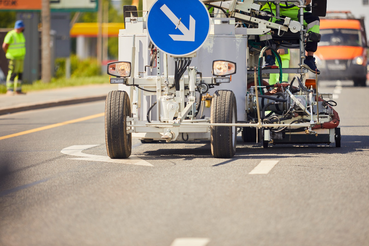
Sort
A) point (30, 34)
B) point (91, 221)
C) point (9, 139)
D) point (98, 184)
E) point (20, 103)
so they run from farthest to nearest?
point (30, 34) < point (20, 103) < point (9, 139) < point (98, 184) < point (91, 221)

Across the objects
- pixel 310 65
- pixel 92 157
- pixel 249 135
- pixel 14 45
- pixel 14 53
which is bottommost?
pixel 92 157

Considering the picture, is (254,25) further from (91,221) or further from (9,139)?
(91,221)

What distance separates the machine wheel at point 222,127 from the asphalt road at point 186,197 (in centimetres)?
12

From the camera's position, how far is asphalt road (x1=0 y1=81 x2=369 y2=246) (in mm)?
4262

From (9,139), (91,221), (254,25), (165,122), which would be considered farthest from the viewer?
(9,139)

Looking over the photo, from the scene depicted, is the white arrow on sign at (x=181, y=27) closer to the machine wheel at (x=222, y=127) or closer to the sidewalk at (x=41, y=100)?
the machine wheel at (x=222, y=127)

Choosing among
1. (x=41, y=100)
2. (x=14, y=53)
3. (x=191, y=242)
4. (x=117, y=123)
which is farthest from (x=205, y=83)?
(x=14, y=53)

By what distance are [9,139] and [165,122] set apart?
400 cm

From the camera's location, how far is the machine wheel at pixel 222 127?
23.8 ft

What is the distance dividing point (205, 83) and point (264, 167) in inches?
50.8

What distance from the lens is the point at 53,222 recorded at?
4672 millimetres

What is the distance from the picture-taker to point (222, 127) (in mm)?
7254

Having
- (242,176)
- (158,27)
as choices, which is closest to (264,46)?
(158,27)

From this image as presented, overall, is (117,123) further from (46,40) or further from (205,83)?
(46,40)
